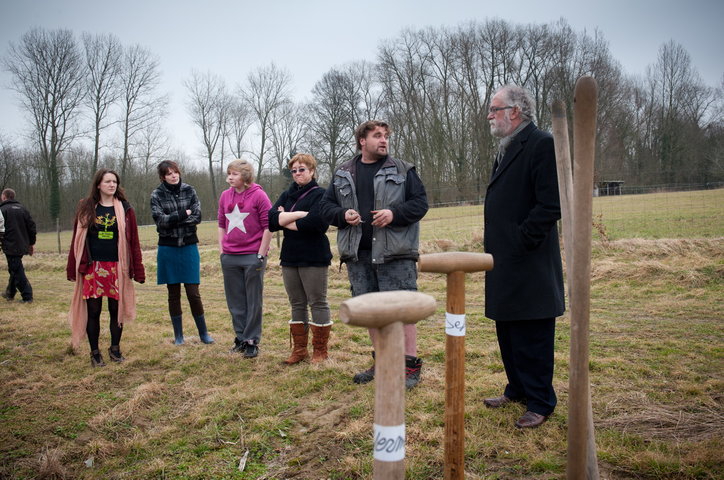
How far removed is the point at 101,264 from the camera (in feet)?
16.9

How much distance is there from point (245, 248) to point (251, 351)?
109 cm

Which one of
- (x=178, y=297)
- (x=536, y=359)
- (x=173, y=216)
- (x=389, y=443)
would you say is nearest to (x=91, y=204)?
(x=173, y=216)

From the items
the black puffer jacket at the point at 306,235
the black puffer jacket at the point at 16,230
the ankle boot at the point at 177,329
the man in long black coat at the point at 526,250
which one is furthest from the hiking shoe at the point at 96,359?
the black puffer jacket at the point at 16,230

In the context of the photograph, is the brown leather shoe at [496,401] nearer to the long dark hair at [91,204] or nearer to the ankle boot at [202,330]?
the ankle boot at [202,330]

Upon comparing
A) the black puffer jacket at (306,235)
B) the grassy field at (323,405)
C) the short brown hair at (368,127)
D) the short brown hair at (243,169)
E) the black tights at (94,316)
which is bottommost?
the grassy field at (323,405)

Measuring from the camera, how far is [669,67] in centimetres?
4231

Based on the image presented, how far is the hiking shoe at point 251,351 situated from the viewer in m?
5.12

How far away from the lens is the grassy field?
2814 mm

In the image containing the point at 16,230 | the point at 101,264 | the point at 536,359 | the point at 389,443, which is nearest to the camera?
the point at 389,443

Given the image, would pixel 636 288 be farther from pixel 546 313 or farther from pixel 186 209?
pixel 186 209

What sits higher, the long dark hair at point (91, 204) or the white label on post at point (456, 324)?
the long dark hair at point (91, 204)

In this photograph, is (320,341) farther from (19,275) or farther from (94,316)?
(19,275)

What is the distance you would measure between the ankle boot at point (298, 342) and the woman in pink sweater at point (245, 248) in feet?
1.76

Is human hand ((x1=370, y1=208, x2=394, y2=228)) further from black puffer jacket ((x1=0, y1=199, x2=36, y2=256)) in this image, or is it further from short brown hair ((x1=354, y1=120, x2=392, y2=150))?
black puffer jacket ((x1=0, y1=199, x2=36, y2=256))
